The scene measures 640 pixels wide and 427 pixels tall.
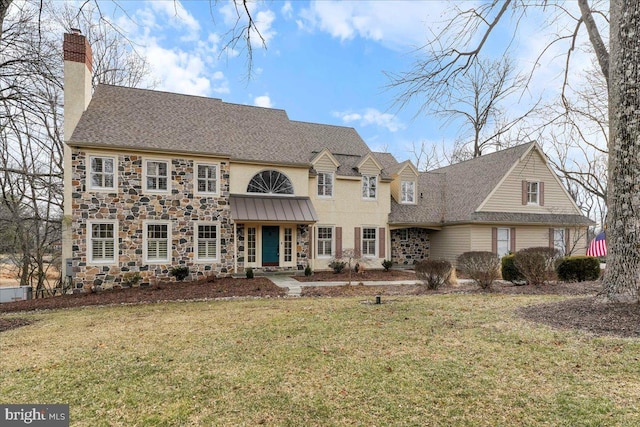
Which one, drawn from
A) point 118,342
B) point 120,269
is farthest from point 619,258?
point 120,269

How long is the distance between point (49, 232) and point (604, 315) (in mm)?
23547

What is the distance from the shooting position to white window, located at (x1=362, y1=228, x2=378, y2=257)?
18562mm

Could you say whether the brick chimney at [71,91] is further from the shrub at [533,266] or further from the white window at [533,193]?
the white window at [533,193]

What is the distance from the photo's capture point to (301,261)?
16812 millimetres

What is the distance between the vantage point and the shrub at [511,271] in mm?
12177

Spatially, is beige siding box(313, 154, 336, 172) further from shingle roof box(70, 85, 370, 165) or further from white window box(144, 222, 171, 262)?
white window box(144, 222, 171, 262)

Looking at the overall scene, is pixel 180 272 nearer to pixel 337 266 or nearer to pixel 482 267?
pixel 337 266

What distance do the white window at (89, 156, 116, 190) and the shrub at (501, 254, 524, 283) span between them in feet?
51.8

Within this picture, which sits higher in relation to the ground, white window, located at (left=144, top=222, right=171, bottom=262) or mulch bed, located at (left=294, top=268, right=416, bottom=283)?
white window, located at (left=144, top=222, right=171, bottom=262)

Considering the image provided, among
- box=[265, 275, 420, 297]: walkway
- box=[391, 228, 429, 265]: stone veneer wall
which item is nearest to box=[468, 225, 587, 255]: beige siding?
box=[391, 228, 429, 265]: stone veneer wall

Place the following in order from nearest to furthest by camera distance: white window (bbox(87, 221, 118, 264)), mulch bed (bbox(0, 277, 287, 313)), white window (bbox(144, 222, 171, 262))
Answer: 1. mulch bed (bbox(0, 277, 287, 313))
2. white window (bbox(87, 221, 118, 264))
3. white window (bbox(144, 222, 171, 262))

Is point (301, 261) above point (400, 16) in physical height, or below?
below

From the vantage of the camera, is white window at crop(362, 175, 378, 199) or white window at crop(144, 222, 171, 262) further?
white window at crop(362, 175, 378, 199)

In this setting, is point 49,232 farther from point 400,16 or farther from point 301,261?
point 400,16
